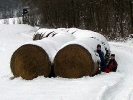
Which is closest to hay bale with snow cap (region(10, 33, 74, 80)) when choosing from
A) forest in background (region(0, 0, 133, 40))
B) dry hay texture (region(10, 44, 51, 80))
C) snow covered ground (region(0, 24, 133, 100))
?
dry hay texture (region(10, 44, 51, 80))

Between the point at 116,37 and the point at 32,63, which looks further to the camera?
the point at 116,37

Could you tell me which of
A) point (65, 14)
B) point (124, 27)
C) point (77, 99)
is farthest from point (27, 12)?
point (77, 99)

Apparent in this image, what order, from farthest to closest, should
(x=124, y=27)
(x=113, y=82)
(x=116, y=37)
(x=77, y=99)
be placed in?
(x=124, y=27) → (x=116, y=37) → (x=113, y=82) → (x=77, y=99)

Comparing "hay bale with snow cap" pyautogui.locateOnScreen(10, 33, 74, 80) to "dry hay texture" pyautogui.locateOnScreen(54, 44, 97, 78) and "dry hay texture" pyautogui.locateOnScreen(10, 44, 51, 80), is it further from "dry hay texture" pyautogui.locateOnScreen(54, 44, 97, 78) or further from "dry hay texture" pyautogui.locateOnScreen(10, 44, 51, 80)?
"dry hay texture" pyautogui.locateOnScreen(54, 44, 97, 78)

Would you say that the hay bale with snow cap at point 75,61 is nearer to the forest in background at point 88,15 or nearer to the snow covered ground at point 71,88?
the snow covered ground at point 71,88

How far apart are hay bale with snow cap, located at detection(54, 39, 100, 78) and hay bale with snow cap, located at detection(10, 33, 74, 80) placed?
355mm

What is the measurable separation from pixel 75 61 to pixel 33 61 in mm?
1609

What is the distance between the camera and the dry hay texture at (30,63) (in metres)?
11.7

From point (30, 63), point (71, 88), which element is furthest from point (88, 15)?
point (71, 88)

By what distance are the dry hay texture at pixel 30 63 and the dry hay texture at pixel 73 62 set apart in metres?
0.43

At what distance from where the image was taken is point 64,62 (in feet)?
38.4

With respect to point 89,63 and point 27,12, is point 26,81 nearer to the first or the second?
point 89,63

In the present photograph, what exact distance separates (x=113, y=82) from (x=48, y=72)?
8.63 feet

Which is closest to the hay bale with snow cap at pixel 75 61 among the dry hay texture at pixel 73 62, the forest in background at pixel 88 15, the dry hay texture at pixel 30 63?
the dry hay texture at pixel 73 62
